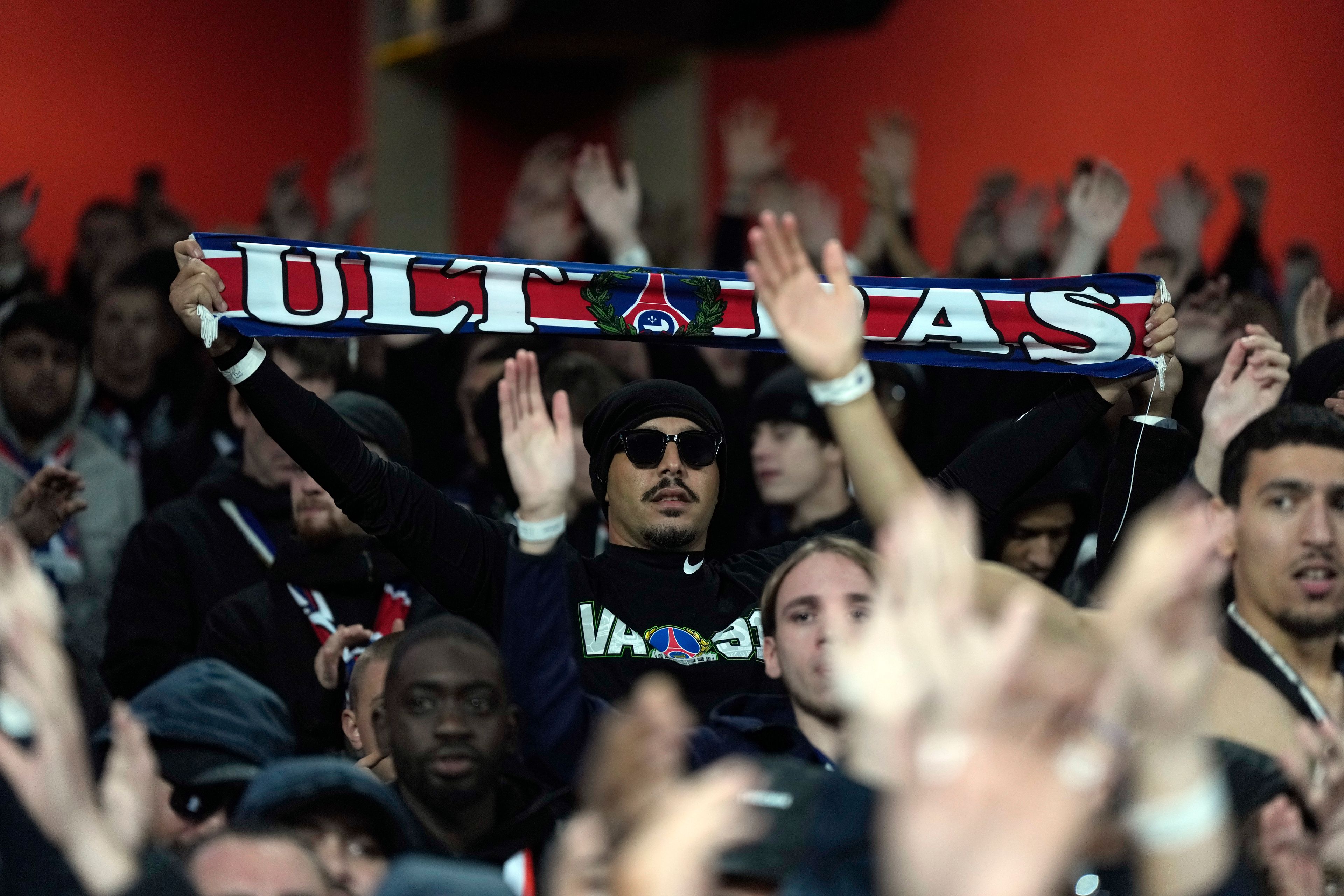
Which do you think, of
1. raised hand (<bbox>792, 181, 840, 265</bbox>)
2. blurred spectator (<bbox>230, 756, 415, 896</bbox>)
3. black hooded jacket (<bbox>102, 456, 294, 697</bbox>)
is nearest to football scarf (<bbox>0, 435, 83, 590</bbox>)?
black hooded jacket (<bbox>102, 456, 294, 697</bbox>)

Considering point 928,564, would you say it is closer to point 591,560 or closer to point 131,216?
point 591,560

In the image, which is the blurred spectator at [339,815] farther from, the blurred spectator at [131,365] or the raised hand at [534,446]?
the blurred spectator at [131,365]

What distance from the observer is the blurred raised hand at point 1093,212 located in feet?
17.9

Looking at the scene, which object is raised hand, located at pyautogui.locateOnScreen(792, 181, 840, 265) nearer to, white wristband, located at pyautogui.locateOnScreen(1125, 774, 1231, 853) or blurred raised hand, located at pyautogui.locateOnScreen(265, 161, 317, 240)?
blurred raised hand, located at pyautogui.locateOnScreen(265, 161, 317, 240)

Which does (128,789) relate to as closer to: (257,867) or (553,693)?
(257,867)

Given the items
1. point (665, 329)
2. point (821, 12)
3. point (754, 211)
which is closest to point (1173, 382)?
point (665, 329)

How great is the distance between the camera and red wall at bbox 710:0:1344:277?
7.14 meters

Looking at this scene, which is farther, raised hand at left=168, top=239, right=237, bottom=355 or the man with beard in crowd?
raised hand at left=168, top=239, right=237, bottom=355

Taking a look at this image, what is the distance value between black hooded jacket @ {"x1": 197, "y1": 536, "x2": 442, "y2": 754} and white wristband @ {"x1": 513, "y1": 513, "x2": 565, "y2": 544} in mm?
979

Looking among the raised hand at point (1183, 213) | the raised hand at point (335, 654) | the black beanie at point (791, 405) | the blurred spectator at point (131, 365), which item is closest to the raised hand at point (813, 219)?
the raised hand at point (1183, 213)

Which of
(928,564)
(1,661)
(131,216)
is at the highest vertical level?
(131,216)

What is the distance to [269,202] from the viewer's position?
744 cm

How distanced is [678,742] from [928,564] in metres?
0.53

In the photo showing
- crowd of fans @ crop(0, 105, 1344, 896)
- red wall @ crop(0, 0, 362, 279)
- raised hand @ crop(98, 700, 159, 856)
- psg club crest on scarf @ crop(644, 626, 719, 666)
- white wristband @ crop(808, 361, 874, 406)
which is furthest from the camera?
red wall @ crop(0, 0, 362, 279)
